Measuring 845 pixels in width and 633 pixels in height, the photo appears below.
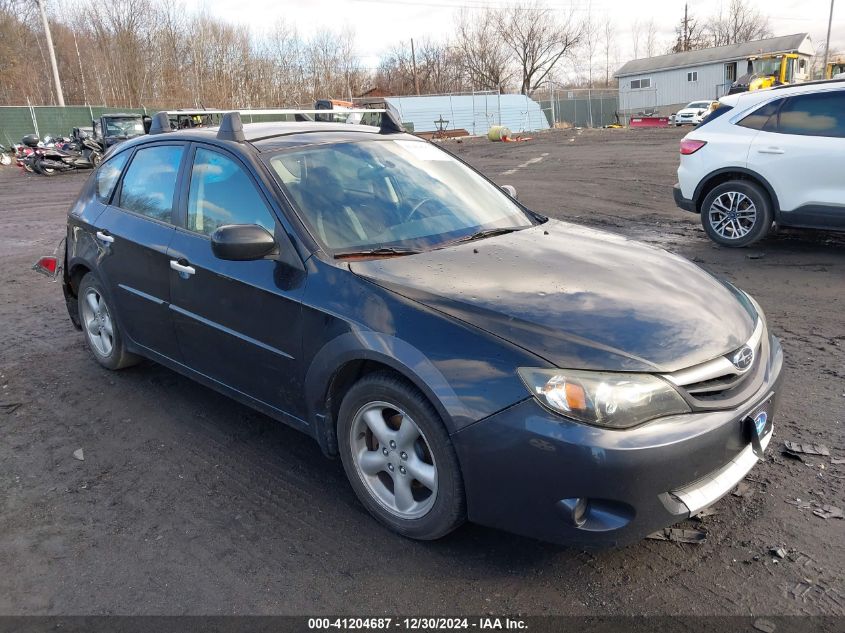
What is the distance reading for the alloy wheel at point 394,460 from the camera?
282cm

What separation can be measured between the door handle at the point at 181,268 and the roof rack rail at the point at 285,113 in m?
0.75

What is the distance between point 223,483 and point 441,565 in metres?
1.32

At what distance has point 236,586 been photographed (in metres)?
2.71

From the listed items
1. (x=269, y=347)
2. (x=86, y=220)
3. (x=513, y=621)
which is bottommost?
(x=513, y=621)

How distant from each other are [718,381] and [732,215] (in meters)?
5.94

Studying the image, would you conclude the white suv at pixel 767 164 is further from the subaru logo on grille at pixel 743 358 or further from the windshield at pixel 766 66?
the windshield at pixel 766 66

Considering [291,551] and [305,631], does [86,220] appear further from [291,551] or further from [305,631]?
[305,631]

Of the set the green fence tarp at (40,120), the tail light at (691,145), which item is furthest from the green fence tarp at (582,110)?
the tail light at (691,145)

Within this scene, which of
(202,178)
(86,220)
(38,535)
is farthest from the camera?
(86,220)

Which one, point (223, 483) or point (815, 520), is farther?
point (223, 483)

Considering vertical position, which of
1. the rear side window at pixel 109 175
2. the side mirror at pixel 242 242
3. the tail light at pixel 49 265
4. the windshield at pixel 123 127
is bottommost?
the tail light at pixel 49 265

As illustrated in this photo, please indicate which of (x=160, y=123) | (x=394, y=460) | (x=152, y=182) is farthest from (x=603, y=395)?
(x=160, y=123)

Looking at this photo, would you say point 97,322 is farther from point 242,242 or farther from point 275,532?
point 275,532

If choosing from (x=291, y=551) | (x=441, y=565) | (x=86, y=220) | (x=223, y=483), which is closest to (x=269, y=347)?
(x=223, y=483)
